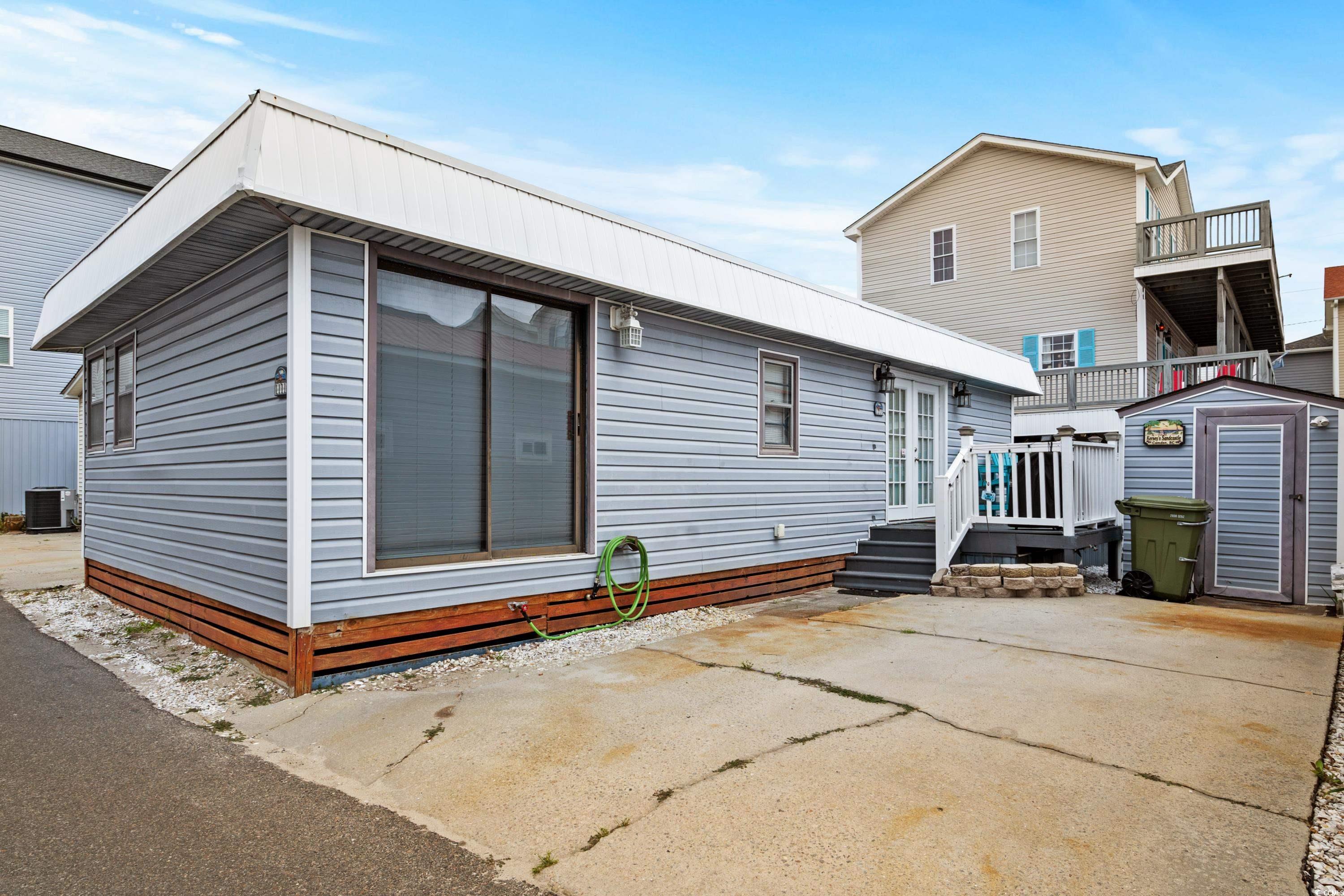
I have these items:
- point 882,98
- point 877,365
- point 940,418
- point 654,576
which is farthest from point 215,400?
point 882,98

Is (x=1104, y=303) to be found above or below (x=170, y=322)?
above

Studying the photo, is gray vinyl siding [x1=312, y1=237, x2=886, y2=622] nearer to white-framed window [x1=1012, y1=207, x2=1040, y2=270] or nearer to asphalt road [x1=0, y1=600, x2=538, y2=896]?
asphalt road [x1=0, y1=600, x2=538, y2=896]

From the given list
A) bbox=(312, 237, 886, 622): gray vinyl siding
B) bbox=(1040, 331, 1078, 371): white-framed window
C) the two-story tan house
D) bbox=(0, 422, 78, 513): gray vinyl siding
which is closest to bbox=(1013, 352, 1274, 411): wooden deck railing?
the two-story tan house

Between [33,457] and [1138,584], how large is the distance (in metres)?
18.5

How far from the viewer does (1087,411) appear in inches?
539

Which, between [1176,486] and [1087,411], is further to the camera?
[1087,411]

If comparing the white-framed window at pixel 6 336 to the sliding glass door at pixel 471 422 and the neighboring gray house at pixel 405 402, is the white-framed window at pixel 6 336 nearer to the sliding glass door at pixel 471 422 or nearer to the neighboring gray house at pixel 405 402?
the neighboring gray house at pixel 405 402

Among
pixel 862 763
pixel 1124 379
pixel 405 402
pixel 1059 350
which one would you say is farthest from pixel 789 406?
pixel 1059 350

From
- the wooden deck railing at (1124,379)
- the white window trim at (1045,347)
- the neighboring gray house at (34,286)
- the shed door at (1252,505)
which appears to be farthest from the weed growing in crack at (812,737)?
the neighboring gray house at (34,286)

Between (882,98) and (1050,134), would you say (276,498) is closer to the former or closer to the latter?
(882,98)

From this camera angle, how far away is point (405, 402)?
4.59 meters

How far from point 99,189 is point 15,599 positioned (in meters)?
12.7

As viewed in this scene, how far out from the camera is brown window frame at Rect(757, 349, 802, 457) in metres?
7.21

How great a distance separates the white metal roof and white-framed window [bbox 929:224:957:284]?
1089 centimetres
